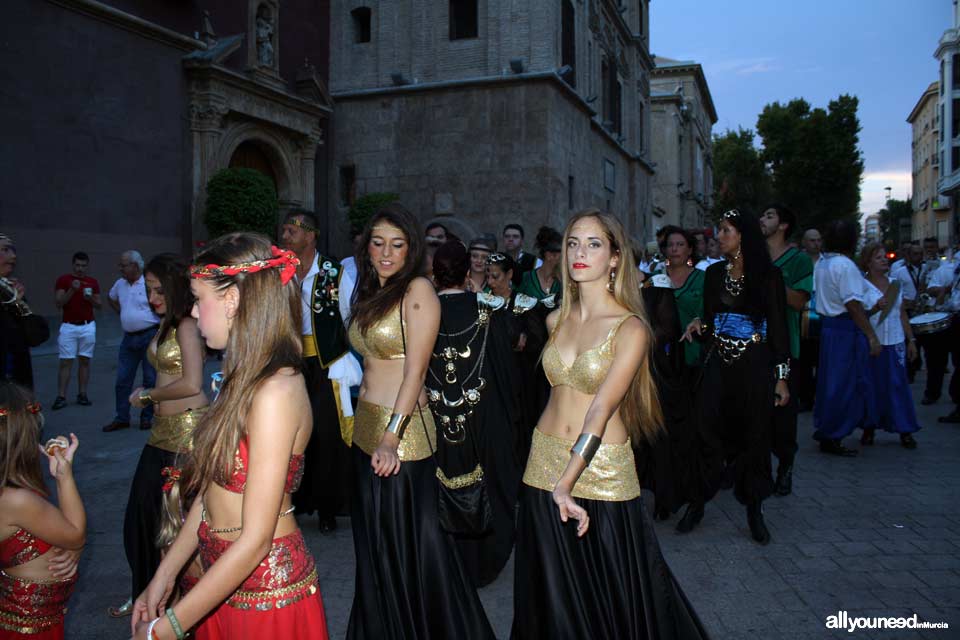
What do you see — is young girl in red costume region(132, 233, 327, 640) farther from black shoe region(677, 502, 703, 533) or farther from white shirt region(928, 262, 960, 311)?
white shirt region(928, 262, 960, 311)

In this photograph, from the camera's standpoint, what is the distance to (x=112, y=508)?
5.99 metres

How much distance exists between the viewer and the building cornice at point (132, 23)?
13.8 m

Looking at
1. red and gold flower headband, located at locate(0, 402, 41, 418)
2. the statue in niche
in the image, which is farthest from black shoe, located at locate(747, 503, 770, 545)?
the statue in niche

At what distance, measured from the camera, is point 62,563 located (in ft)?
9.39

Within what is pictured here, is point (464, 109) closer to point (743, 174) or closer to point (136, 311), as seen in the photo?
point (136, 311)

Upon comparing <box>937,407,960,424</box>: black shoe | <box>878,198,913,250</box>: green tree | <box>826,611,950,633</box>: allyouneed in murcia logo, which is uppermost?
<box>878,198,913,250</box>: green tree

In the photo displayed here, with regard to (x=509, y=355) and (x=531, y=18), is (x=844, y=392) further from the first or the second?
(x=531, y=18)

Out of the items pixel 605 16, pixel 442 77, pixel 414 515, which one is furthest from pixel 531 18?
pixel 414 515

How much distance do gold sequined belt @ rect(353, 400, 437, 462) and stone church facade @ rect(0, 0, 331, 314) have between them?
11.9 m

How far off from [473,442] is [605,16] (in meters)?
26.5

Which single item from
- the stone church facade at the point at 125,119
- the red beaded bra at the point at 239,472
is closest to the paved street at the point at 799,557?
the red beaded bra at the point at 239,472

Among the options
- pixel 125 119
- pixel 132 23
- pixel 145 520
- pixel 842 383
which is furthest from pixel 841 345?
pixel 132 23

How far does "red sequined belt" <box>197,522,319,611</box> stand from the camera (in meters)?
2.17

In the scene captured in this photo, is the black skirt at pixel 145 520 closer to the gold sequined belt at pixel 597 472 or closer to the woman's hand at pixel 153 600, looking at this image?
the woman's hand at pixel 153 600
